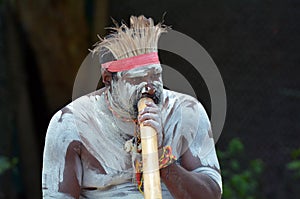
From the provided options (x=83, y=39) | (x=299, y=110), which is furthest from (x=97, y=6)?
(x=299, y=110)

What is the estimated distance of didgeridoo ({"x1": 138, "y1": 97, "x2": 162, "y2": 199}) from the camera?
126 inches

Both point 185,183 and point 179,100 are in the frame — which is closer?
point 185,183

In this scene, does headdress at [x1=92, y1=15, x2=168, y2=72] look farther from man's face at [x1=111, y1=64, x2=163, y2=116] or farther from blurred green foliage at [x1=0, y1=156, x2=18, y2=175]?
blurred green foliage at [x1=0, y1=156, x2=18, y2=175]

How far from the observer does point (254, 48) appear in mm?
6012

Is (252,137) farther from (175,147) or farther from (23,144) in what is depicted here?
(175,147)

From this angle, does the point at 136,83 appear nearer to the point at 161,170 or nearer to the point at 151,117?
the point at 151,117

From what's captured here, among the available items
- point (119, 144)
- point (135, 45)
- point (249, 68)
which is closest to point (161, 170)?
point (119, 144)

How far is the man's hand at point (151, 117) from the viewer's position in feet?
10.4

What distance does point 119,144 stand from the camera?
3.55 metres

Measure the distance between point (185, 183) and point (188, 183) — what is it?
0.05 feet

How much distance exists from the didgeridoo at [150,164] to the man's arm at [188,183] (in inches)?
5.6

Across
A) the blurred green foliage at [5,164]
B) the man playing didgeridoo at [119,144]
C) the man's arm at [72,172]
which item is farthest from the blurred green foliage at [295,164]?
the man's arm at [72,172]

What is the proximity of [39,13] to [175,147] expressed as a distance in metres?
3.44

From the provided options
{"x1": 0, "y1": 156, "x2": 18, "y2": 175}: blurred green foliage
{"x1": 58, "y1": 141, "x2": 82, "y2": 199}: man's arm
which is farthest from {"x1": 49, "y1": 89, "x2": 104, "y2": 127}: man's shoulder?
{"x1": 0, "y1": 156, "x2": 18, "y2": 175}: blurred green foliage
